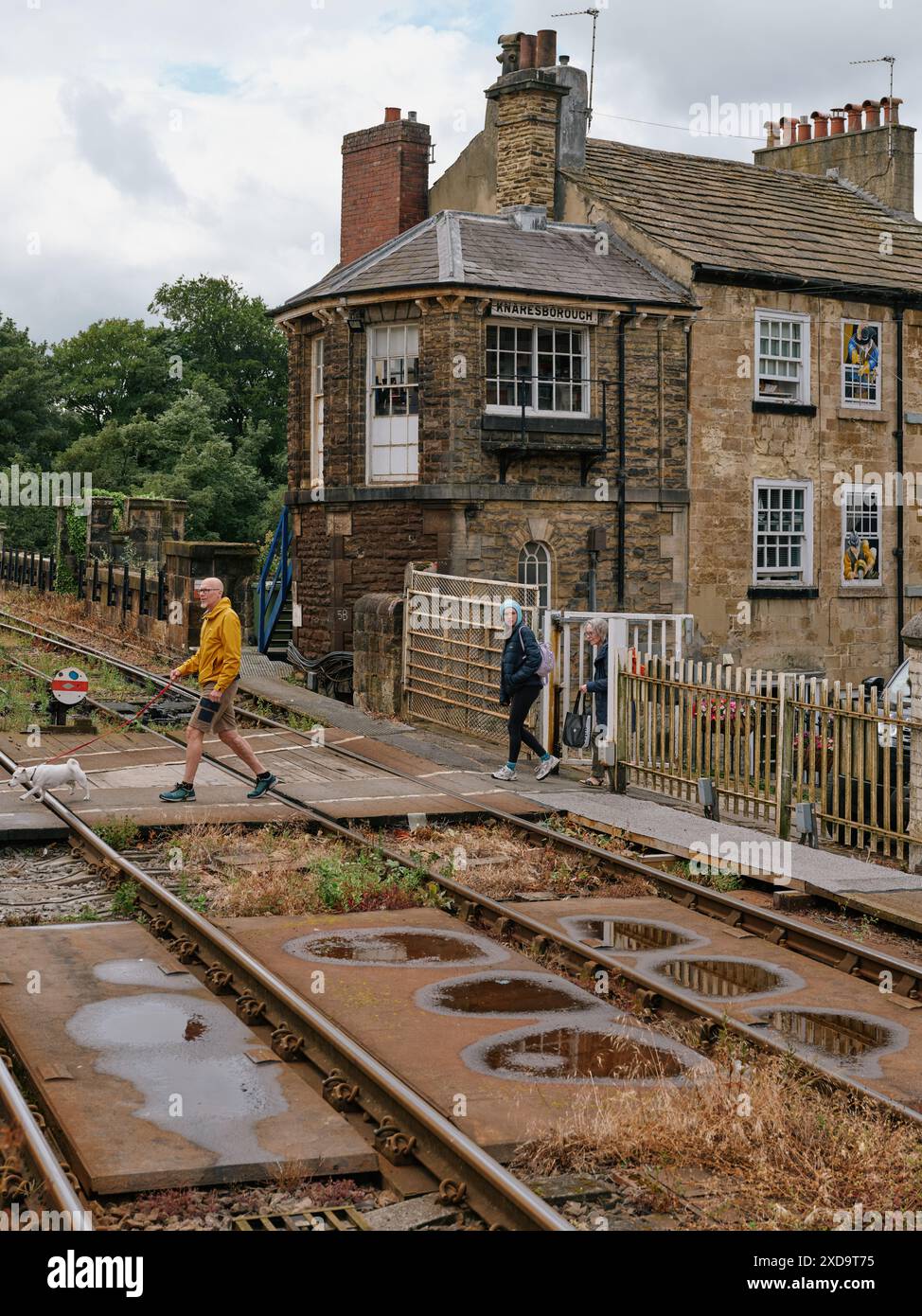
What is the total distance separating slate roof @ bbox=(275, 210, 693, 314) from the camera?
23781 millimetres

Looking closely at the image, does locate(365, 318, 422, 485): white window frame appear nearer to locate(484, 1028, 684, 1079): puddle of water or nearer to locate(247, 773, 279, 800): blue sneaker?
locate(247, 773, 279, 800): blue sneaker

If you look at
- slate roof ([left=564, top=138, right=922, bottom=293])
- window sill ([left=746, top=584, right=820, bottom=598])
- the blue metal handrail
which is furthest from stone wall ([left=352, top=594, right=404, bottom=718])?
slate roof ([left=564, top=138, right=922, bottom=293])

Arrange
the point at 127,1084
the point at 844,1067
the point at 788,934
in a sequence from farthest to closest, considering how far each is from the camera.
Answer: the point at 788,934
the point at 844,1067
the point at 127,1084

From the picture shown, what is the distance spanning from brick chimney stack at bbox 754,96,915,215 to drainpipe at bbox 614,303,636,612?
390 inches

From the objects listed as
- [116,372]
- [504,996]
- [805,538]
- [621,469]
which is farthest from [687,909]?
[116,372]

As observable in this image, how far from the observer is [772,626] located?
26.4m

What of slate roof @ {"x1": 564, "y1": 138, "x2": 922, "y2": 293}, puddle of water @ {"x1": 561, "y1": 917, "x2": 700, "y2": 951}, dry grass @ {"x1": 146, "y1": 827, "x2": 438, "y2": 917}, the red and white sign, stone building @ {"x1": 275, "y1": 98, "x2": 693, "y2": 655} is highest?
slate roof @ {"x1": 564, "y1": 138, "x2": 922, "y2": 293}

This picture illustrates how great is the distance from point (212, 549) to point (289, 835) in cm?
1394

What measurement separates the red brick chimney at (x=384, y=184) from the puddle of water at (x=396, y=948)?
19154mm

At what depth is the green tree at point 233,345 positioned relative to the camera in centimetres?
7112

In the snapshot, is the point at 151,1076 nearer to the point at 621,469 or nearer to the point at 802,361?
the point at 621,469

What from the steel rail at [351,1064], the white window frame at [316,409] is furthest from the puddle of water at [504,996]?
the white window frame at [316,409]
